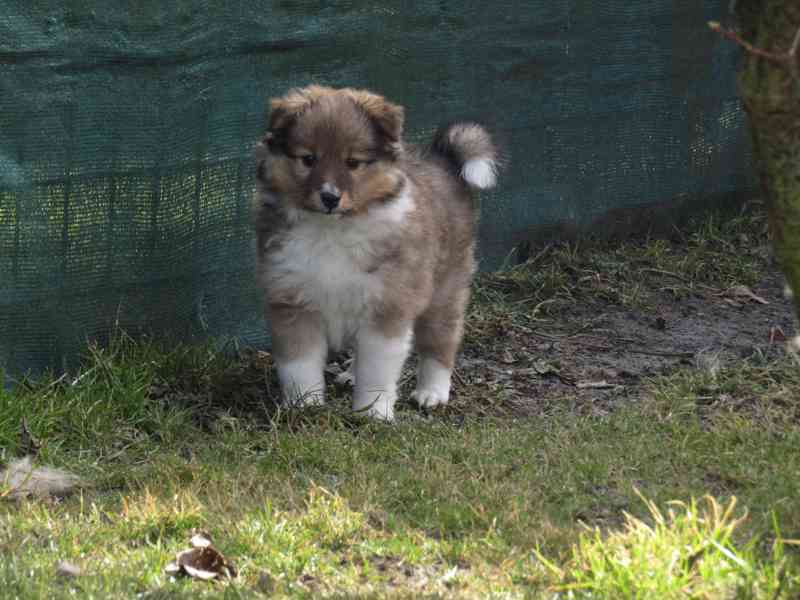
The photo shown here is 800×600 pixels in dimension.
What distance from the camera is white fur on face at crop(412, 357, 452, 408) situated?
6172 mm

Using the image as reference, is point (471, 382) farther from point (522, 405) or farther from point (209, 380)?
point (209, 380)

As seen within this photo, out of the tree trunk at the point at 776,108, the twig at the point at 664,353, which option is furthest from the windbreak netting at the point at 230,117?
the tree trunk at the point at 776,108

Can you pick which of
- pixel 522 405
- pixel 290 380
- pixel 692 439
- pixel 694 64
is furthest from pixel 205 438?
pixel 694 64

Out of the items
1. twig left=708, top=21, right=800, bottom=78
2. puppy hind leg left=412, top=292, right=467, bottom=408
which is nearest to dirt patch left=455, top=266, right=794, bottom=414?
puppy hind leg left=412, top=292, right=467, bottom=408

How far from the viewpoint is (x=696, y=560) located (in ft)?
12.2

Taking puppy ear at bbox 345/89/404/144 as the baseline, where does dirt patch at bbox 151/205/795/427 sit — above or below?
below

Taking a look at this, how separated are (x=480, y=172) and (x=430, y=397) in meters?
0.97

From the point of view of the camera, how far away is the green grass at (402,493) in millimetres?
3904

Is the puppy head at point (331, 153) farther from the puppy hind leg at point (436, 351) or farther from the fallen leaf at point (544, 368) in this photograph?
the fallen leaf at point (544, 368)

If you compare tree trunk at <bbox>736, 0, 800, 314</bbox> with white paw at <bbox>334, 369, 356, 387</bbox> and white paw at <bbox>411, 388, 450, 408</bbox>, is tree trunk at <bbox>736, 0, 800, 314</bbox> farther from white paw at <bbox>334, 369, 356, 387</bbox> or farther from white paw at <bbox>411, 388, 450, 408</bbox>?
white paw at <bbox>334, 369, 356, 387</bbox>

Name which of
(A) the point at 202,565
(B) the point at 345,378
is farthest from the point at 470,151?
(A) the point at 202,565

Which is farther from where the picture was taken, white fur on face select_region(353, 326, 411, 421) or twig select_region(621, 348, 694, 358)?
twig select_region(621, 348, 694, 358)

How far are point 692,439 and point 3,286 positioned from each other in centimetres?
268

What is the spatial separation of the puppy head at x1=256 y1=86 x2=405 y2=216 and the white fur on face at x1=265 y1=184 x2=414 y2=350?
2.9 inches
